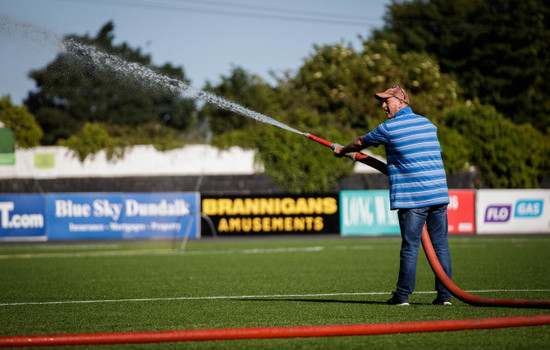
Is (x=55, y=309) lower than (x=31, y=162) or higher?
lower

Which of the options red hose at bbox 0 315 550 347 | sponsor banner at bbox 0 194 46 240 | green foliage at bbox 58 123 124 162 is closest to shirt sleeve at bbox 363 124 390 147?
red hose at bbox 0 315 550 347

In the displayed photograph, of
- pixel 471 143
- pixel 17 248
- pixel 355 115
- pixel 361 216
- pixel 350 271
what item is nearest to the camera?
pixel 350 271

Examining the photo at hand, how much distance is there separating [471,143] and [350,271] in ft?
66.3

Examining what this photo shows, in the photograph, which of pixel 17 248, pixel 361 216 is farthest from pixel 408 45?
pixel 17 248

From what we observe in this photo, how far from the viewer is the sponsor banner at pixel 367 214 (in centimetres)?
2122

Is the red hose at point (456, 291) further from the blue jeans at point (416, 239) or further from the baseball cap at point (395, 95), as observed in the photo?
the baseball cap at point (395, 95)

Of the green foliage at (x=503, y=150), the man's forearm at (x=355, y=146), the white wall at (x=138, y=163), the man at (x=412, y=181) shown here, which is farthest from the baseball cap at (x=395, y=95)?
the white wall at (x=138, y=163)

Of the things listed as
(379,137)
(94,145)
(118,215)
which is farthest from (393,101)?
(94,145)

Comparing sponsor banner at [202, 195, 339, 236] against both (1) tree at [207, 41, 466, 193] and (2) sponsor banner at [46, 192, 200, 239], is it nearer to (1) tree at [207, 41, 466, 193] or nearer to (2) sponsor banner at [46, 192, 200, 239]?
(2) sponsor banner at [46, 192, 200, 239]

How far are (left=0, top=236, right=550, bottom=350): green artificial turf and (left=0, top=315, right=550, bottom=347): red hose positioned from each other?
52 mm

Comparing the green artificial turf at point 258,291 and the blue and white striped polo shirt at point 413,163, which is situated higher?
the blue and white striped polo shirt at point 413,163

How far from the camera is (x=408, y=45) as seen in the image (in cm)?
5347

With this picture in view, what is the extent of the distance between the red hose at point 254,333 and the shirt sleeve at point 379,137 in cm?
203

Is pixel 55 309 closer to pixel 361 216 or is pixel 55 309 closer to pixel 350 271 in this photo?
pixel 350 271
